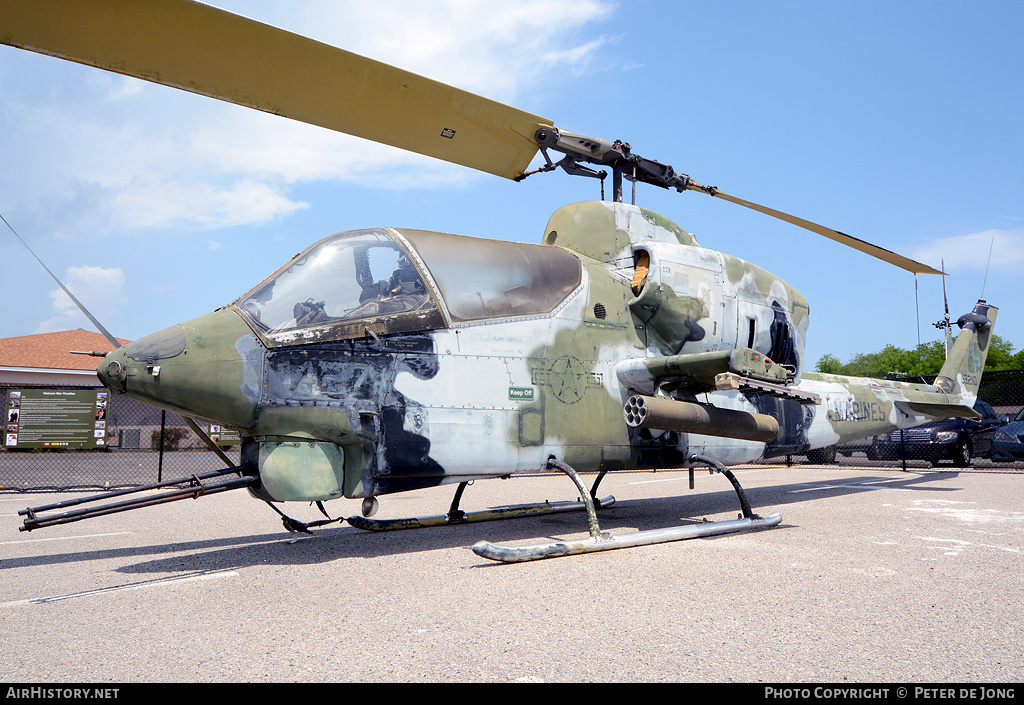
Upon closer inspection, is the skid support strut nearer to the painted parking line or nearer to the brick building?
the painted parking line

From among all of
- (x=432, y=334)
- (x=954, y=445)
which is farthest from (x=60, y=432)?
(x=954, y=445)

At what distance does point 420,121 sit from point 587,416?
9.76ft

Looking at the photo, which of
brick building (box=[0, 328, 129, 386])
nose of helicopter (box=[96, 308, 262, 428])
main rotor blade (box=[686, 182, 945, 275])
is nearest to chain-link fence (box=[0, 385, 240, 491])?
nose of helicopter (box=[96, 308, 262, 428])

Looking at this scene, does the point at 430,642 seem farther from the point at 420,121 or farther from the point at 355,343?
the point at 420,121

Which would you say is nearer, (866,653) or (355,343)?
(866,653)

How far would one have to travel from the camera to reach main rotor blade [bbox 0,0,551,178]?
3.84 meters

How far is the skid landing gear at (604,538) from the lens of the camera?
15.1ft

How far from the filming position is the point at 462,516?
6.79 meters

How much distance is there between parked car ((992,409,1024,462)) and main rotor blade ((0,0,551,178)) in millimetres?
14913

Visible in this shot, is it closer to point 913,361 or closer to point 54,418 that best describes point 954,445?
point 54,418
